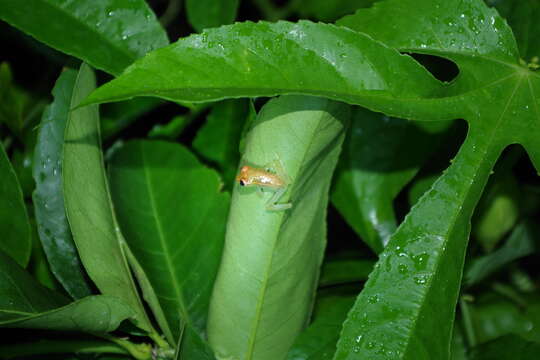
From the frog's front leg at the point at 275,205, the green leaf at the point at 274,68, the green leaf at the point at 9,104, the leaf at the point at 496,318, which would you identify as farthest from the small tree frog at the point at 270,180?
the leaf at the point at 496,318

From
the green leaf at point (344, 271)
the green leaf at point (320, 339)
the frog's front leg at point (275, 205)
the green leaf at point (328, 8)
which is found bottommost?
the green leaf at point (344, 271)

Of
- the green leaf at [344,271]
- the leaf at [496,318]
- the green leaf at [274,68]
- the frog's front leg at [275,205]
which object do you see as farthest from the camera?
the leaf at [496,318]

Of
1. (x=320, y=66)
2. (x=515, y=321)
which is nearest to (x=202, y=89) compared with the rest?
(x=320, y=66)

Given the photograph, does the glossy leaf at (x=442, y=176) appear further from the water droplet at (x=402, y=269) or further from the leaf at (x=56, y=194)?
the leaf at (x=56, y=194)

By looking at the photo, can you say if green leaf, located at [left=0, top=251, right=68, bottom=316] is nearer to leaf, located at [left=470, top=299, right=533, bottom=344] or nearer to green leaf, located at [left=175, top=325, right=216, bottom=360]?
green leaf, located at [left=175, top=325, right=216, bottom=360]

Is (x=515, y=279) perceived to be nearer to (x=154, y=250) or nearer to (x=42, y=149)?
(x=154, y=250)
